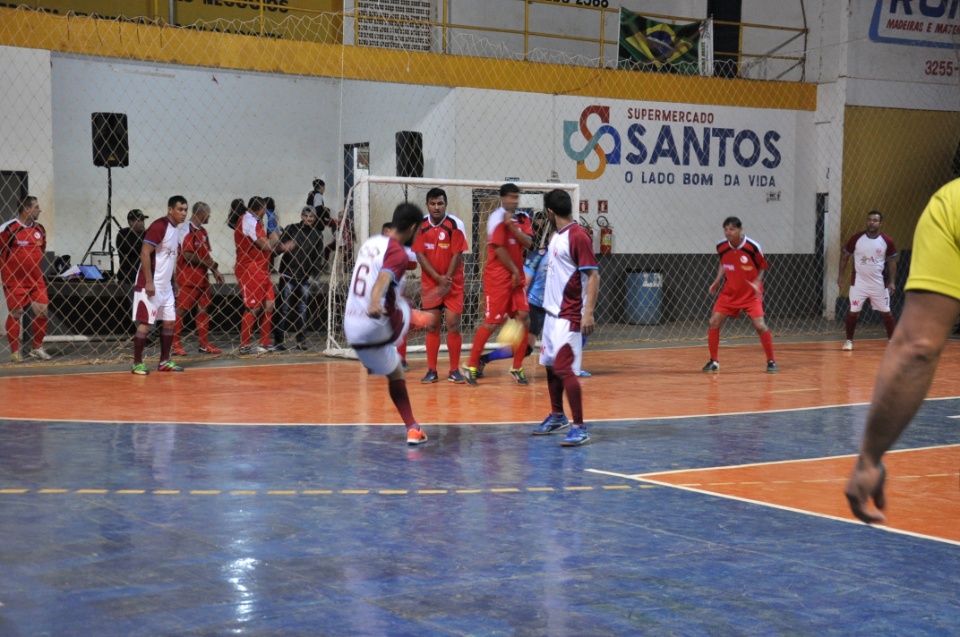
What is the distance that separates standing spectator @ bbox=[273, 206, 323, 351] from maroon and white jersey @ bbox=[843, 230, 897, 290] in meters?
8.20

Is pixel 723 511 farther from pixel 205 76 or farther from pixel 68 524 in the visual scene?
pixel 205 76

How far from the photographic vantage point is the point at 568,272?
1005 centimetres

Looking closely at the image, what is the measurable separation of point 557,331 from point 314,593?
4.79 metres

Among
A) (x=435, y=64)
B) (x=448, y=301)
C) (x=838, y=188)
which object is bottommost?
(x=448, y=301)

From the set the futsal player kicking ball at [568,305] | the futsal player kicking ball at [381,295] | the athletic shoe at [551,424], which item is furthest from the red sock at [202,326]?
the futsal player kicking ball at [381,295]

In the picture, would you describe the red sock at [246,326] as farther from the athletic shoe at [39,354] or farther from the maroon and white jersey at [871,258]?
the maroon and white jersey at [871,258]

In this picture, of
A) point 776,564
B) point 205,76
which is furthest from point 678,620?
point 205,76

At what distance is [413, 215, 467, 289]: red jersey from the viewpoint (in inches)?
534

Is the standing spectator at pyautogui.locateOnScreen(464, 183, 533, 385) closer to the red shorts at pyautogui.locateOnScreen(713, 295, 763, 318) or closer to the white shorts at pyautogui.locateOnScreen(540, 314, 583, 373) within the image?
the red shorts at pyautogui.locateOnScreen(713, 295, 763, 318)

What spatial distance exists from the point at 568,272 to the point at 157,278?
6566 mm

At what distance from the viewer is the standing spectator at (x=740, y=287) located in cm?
1535

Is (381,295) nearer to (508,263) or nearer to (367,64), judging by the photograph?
(508,263)

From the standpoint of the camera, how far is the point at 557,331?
9.98 m

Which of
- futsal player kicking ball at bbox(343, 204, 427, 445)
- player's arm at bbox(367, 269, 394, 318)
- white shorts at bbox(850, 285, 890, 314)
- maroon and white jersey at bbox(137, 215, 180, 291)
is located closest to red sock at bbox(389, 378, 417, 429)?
futsal player kicking ball at bbox(343, 204, 427, 445)
